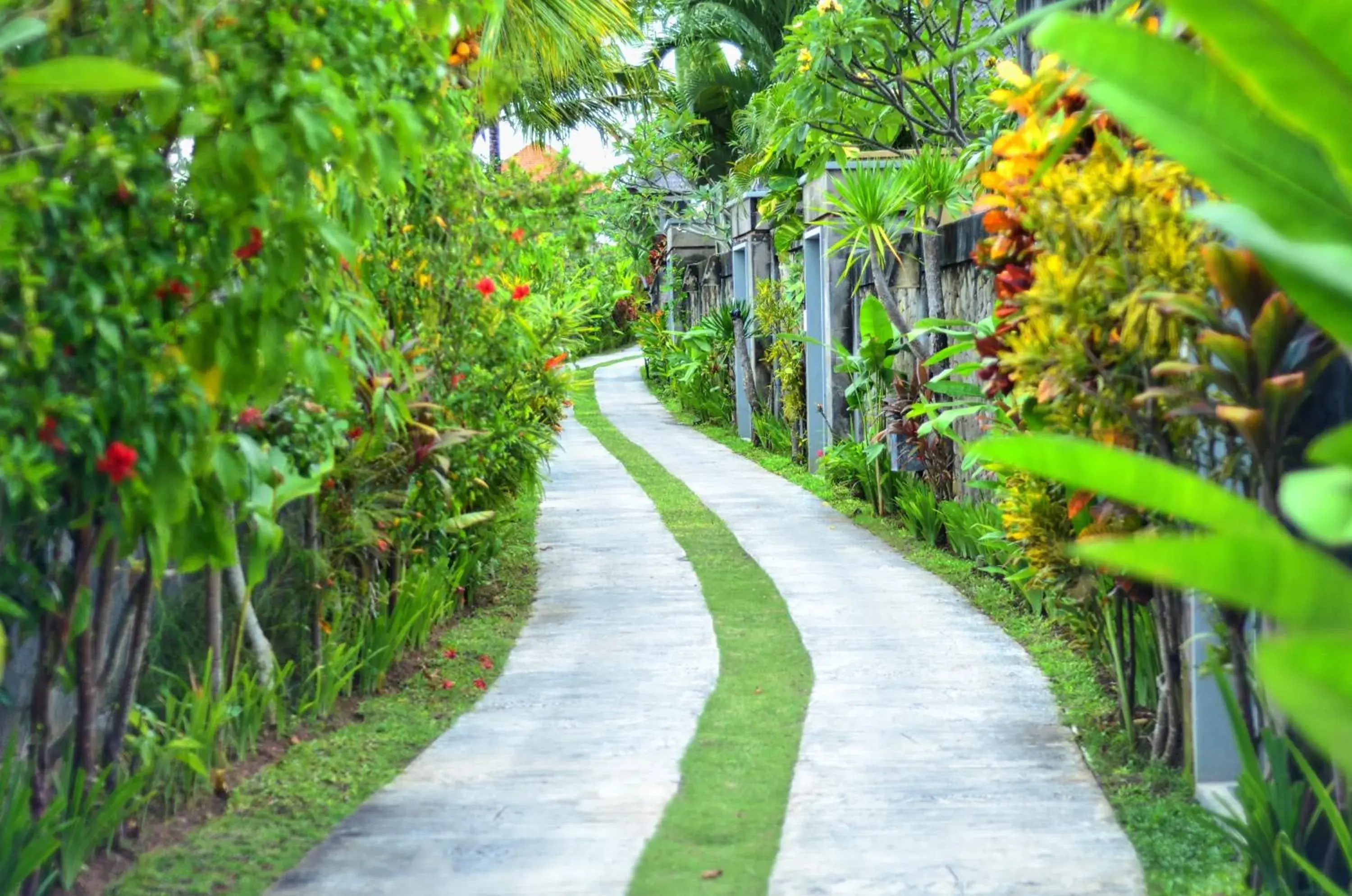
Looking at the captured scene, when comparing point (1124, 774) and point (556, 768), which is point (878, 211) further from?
point (556, 768)

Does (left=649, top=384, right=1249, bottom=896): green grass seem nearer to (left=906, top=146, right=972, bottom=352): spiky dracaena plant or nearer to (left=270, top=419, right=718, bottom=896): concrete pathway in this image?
(left=270, top=419, right=718, bottom=896): concrete pathway

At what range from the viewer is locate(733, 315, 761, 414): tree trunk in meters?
17.2

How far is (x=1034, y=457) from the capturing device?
977mm

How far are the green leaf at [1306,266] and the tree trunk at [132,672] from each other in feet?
11.7

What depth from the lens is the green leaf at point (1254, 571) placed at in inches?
31.8

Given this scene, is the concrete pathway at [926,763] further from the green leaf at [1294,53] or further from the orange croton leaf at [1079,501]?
the green leaf at [1294,53]

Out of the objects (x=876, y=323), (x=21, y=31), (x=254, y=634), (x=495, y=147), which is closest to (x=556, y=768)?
(x=254, y=634)

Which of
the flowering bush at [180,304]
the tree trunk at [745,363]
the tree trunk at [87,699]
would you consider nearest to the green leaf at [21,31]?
the flowering bush at [180,304]

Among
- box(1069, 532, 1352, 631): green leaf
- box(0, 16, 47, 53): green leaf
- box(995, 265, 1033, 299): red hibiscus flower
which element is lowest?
box(1069, 532, 1352, 631): green leaf

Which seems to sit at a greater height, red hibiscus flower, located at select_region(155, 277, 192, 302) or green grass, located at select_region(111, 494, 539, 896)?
red hibiscus flower, located at select_region(155, 277, 192, 302)

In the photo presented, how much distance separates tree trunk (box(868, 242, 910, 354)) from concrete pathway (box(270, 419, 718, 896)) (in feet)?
7.99

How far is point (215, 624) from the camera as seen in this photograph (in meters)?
4.78

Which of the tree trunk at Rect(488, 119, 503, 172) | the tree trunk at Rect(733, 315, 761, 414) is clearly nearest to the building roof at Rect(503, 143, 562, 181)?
the tree trunk at Rect(488, 119, 503, 172)

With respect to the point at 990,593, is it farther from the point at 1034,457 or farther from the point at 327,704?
the point at 1034,457
